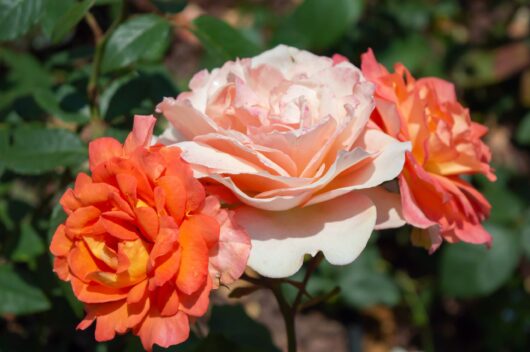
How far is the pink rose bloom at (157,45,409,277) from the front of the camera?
637 millimetres

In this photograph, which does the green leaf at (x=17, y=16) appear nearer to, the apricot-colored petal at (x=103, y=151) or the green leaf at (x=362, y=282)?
the apricot-colored petal at (x=103, y=151)

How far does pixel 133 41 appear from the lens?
0.95 m

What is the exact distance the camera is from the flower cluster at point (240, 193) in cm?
62

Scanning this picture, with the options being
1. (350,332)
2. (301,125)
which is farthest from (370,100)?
(350,332)

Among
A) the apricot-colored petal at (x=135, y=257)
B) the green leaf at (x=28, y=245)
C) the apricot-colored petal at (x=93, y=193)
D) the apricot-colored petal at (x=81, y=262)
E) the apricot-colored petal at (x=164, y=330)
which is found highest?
the apricot-colored petal at (x=93, y=193)

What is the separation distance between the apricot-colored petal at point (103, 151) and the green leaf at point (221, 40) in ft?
1.08

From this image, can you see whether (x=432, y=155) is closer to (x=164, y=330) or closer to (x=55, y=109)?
(x=164, y=330)

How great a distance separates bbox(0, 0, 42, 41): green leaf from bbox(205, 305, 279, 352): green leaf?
0.52 metres

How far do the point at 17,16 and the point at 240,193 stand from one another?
49 cm

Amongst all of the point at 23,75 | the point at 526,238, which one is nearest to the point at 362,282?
the point at 526,238

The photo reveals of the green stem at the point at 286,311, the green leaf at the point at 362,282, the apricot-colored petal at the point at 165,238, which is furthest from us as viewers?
the green leaf at the point at 362,282

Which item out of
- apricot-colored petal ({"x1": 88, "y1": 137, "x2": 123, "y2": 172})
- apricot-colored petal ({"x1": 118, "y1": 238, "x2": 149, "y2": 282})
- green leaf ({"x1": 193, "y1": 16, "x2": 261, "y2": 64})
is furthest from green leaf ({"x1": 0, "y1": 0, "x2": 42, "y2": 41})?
apricot-colored petal ({"x1": 118, "y1": 238, "x2": 149, "y2": 282})

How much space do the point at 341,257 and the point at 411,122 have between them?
0.20 metres

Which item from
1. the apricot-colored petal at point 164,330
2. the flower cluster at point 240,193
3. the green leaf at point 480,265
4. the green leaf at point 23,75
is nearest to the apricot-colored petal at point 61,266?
the flower cluster at point 240,193
